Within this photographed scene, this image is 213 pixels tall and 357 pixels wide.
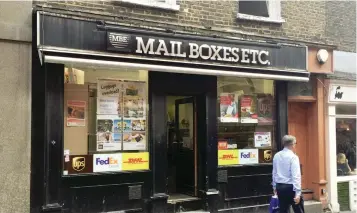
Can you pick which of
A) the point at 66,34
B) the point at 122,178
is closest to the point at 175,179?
the point at 122,178

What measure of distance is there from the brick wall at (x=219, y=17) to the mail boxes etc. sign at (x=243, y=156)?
7.81ft

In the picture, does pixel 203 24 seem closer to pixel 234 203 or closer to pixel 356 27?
pixel 234 203

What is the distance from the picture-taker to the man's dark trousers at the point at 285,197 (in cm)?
691

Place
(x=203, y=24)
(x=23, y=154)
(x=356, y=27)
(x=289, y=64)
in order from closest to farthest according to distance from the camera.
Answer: (x=23, y=154) < (x=203, y=24) < (x=289, y=64) < (x=356, y=27)

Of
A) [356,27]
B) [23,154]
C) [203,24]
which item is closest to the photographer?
[23,154]

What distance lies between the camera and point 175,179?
9.34 metres

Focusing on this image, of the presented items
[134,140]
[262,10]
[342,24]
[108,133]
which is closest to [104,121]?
[108,133]

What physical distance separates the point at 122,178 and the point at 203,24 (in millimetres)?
3354

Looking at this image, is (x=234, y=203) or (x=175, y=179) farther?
(x=175, y=179)

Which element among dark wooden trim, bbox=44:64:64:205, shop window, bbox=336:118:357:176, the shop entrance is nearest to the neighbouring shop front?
shop window, bbox=336:118:357:176

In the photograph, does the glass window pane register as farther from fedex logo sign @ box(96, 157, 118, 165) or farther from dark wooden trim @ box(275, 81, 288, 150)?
fedex logo sign @ box(96, 157, 118, 165)

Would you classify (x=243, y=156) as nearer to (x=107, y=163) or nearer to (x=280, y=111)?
(x=280, y=111)

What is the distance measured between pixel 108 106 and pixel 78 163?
3.74ft

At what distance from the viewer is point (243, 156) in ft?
29.9
